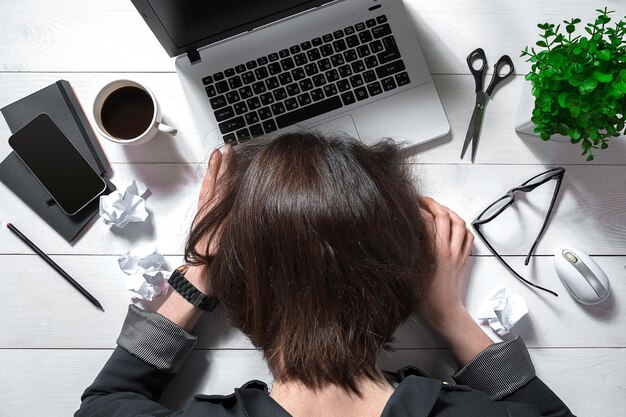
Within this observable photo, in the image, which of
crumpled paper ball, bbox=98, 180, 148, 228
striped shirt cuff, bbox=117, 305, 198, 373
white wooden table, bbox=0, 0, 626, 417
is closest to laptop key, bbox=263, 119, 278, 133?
white wooden table, bbox=0, 0, 626, 417

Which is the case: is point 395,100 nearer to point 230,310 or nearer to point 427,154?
point 427,154

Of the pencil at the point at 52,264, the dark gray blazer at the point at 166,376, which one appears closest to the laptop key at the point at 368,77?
the dark gray blazer at the point at 166,376

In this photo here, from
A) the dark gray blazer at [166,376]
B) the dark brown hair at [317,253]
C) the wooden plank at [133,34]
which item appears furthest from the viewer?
the wooden plank at [133,34]

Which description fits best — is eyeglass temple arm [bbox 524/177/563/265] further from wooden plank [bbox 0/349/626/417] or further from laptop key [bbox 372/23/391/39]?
laptop key [bbox 372/23/391/39]

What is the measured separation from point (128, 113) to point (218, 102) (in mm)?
129

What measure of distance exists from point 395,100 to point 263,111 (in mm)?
192

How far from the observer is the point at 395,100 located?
732mm

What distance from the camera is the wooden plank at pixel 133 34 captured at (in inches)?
30.2

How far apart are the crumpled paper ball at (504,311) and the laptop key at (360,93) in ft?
1.14

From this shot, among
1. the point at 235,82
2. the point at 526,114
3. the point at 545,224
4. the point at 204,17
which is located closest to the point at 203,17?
the point at 204,17

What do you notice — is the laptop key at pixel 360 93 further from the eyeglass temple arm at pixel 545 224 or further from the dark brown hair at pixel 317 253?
the eyeglass temple arm at pixel 545 224

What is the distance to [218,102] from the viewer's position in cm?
73

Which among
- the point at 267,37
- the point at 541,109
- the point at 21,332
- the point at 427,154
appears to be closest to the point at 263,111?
the point at 267,37

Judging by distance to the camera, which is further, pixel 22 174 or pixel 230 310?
pixel 22 174
